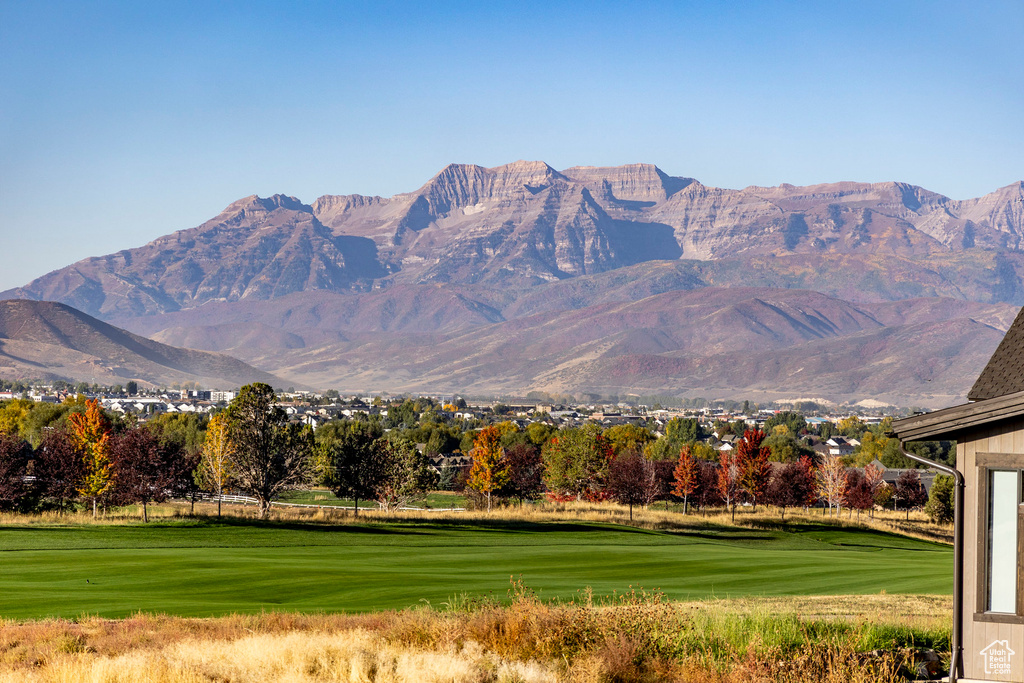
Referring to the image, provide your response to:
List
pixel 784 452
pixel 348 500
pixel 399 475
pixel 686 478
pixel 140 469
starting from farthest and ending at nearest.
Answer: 1. pixel 784 452
2. pixel 348 500
3. pixel 686 478
4. pixel 399 475
5. pixel 140 469

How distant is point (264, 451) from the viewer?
55031 mm

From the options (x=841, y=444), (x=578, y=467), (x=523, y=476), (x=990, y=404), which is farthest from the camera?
(x=841, y=444)

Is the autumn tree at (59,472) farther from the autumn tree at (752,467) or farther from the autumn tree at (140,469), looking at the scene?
the autumn tree at (752,467)

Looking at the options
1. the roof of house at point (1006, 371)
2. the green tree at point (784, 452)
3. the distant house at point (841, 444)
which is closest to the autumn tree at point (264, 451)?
the roof of house at point (1006, 371)

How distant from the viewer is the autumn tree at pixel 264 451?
54.8 metres

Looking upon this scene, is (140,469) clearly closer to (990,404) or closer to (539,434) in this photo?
(990,404)

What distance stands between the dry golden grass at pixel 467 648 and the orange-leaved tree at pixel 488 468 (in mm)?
54866

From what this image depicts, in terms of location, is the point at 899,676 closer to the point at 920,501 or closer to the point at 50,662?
the point at 50,662

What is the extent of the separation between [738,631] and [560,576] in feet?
41.1

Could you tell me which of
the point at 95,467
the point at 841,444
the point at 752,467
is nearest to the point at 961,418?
the point at 95,467

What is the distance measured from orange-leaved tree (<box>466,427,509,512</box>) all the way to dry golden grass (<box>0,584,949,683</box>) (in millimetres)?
54866

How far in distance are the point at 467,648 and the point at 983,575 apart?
6.31 m

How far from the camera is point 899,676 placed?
12984mm

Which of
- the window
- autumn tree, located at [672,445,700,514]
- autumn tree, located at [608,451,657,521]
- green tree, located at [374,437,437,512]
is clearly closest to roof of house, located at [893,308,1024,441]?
the window
